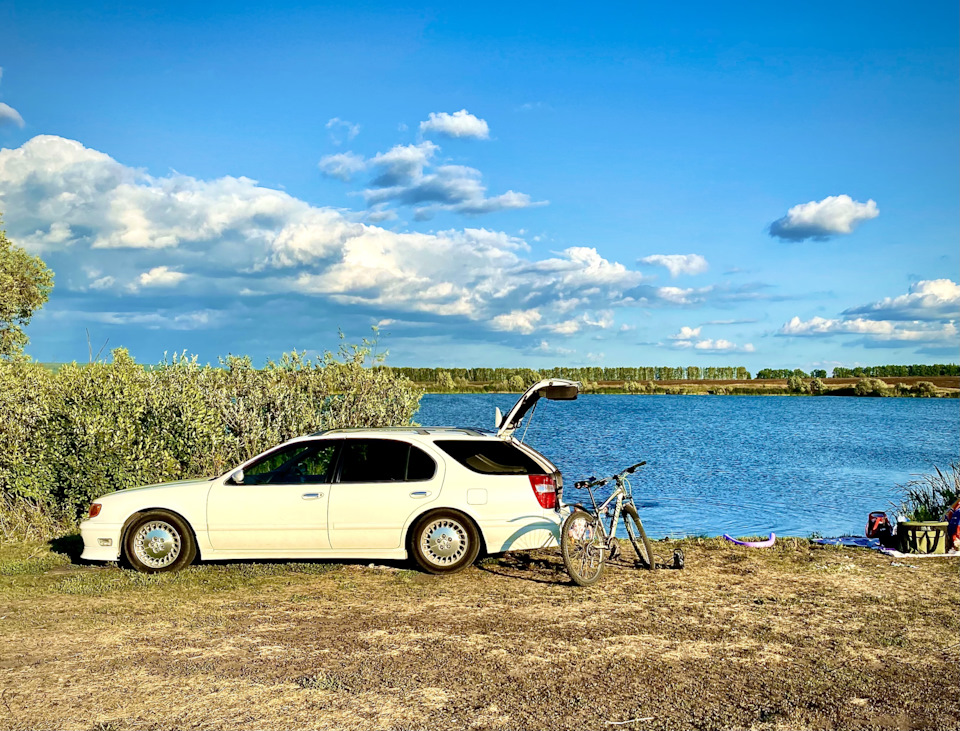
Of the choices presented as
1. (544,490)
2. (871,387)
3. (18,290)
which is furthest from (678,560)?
(871,387)

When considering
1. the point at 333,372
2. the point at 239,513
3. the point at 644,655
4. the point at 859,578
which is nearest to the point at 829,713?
the point at 644,655

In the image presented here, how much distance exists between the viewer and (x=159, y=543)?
10430 mm

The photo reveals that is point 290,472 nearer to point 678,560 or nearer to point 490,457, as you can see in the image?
point 490,457

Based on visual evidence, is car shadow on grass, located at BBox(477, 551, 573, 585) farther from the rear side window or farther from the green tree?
the green tree

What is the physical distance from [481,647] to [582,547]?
2771 millimetres

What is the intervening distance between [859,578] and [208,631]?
24.5 feet

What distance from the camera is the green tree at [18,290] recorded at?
32.7m

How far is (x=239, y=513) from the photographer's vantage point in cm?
1032

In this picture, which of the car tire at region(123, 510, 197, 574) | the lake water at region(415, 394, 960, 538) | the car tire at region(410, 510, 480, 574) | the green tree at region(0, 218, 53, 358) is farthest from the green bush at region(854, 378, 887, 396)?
the car tire at region(123, 510, 197, 574)

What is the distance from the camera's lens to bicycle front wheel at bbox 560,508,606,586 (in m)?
9.75

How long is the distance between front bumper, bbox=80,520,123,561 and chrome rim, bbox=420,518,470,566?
378 centimetres

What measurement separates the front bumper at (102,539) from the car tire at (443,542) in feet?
11.9

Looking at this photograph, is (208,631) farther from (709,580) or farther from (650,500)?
(650,500)

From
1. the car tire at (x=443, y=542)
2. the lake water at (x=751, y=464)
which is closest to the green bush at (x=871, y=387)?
the lake water at (x=751, y=464)
